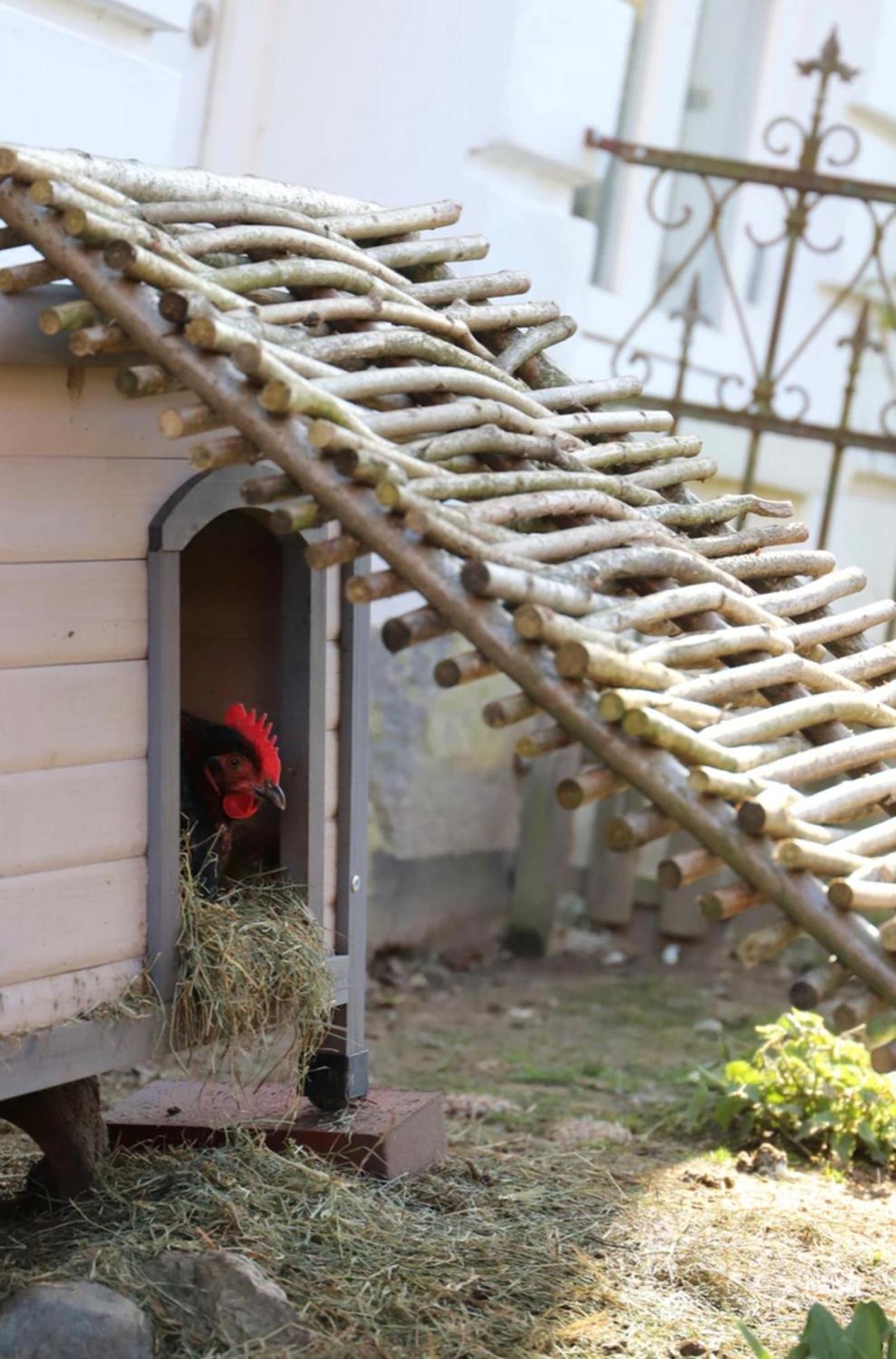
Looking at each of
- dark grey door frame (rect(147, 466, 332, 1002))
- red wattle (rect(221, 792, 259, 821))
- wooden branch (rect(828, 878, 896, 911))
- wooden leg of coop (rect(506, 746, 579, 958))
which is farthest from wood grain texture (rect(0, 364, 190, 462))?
wooden leg of coop (rect(506, 746, 579, 958))

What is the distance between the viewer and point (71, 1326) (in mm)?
3070

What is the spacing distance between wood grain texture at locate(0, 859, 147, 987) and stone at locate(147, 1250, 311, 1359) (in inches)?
23.3

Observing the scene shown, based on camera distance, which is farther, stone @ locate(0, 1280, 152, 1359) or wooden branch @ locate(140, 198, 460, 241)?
wooden branch @ locate(140, 198, 460, 241)

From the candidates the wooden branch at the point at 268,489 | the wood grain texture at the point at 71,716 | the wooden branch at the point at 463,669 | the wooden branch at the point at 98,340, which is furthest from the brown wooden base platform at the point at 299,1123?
the wooden branch at the point at 98,340

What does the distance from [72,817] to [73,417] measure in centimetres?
77

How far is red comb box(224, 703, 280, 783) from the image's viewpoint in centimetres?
385

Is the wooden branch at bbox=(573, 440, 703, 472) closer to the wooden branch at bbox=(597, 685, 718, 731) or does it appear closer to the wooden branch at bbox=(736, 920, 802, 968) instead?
the wooden branch at bbox=(597, 685, 718, 731)

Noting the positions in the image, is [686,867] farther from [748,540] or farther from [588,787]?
[748,540]

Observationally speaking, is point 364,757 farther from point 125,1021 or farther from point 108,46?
point 108,46

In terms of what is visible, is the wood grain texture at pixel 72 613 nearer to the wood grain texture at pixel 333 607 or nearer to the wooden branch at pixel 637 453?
the wood grain texture at pixel 333 607

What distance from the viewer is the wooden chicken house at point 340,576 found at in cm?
279

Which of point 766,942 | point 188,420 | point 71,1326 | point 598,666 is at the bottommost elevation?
point 71,1326

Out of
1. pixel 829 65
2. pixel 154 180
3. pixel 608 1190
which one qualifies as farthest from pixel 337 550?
pixel 829 65

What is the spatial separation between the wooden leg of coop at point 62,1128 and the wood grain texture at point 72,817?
589 millimetres
